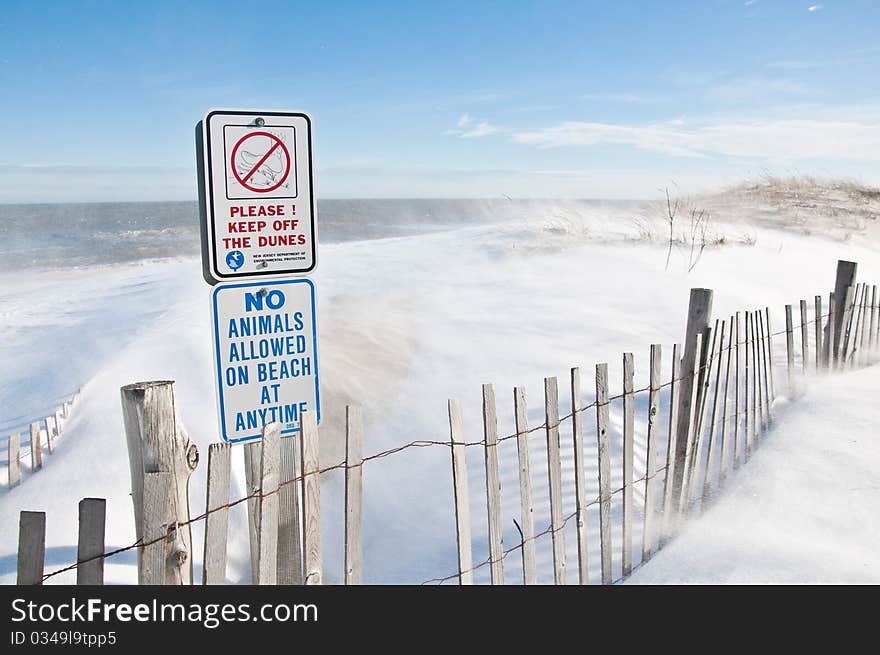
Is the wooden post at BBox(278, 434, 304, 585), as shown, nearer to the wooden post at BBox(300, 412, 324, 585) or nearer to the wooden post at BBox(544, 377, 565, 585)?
the wooden post at BBox(300, 412, 324, 585)

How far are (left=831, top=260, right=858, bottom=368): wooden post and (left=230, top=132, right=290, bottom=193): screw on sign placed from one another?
596 centimetres

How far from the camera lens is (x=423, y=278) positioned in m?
12.4

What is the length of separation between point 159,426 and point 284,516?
0.54 m

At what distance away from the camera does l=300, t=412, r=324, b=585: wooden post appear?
88.6 inches

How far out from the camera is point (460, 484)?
2.63m

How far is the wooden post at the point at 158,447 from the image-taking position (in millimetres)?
1975

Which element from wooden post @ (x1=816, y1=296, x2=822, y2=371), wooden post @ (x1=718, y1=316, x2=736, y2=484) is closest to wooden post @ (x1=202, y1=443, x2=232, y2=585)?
wooden post @ (x1=718, y1=316, x2=736, y2=484)

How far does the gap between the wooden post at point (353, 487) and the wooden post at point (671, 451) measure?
2247 mm

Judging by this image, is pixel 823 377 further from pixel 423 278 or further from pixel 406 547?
pixel 423 278

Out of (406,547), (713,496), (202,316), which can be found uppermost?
(202,316)

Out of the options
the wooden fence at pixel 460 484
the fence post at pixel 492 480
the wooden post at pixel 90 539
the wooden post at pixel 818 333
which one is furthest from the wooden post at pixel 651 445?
the wooden post at pixel 818 333

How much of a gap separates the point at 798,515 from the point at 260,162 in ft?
12.2

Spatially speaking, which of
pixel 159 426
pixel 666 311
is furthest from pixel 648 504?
pixel 666 311
